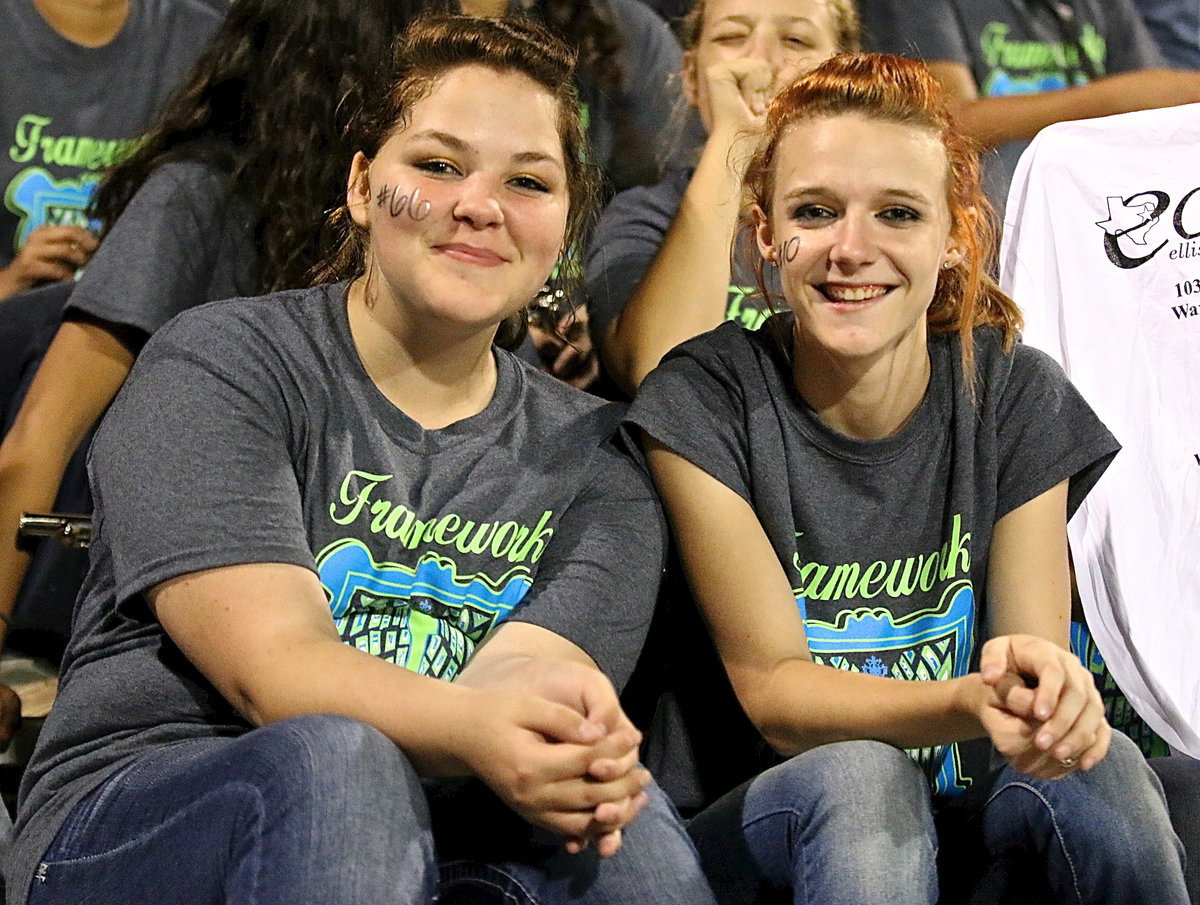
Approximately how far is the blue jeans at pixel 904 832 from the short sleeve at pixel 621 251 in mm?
710

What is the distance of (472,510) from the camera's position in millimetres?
1102

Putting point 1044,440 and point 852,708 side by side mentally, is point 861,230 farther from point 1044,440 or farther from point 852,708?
point 852,708

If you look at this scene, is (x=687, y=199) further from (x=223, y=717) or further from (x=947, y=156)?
(x=223, y=717)

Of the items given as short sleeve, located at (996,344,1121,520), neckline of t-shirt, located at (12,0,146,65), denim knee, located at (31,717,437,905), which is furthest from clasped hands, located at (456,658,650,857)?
neckline of t-shirt, located at (12,0,146,65)

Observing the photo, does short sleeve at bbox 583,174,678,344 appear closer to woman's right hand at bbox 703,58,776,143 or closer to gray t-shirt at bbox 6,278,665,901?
woman's right hand at bbox 703,58,776,143

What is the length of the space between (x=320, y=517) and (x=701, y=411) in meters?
0.33

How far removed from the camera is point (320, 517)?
1051mm

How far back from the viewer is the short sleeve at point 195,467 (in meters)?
0.95

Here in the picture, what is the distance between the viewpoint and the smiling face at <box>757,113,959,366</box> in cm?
119

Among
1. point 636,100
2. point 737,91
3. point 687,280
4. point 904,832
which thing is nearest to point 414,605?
point 904,832

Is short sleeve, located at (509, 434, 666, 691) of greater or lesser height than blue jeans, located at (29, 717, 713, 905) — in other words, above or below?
above

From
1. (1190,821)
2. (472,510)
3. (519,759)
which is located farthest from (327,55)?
(1190,821)

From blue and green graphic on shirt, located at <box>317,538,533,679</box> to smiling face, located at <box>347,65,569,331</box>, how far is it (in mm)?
192

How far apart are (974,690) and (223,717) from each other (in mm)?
515
